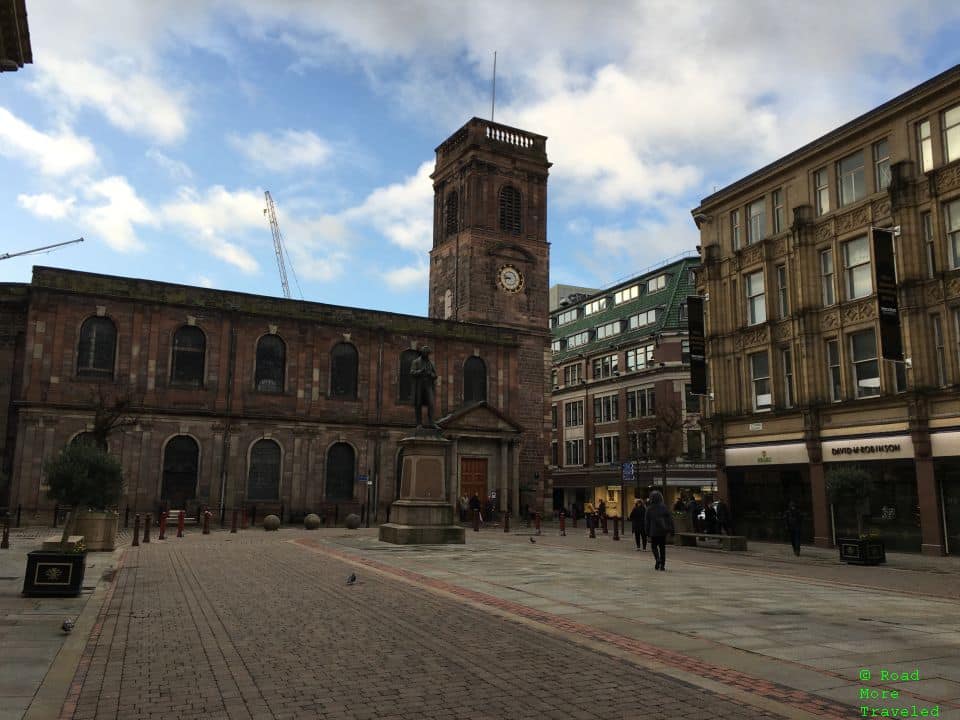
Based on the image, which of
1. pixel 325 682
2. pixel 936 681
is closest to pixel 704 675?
pixel 936 681

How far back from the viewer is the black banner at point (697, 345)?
34.3 m

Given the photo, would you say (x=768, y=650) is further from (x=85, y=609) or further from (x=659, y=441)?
(x=659, y=441)

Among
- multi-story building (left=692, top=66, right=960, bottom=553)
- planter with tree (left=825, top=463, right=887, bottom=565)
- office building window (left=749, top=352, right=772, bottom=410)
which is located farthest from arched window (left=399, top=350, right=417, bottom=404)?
planter with tree (left=825, top=463, right=887, bottom=565)

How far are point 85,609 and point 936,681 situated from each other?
11.1 meters

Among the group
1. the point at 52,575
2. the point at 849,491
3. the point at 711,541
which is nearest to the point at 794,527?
the point at 849,491

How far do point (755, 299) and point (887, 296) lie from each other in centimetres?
754

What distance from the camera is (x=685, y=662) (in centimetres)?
823

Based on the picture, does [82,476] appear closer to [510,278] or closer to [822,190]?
[822,190]

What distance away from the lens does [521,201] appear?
59781 millimetres

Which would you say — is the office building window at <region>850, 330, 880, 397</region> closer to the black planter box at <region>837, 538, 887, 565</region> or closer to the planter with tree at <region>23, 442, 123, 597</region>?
the black planter box at <region>837, 538, 887, 565</region>

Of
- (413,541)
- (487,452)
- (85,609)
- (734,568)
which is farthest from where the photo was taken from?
(487,452)

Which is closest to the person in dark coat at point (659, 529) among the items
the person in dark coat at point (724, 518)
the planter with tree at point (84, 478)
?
the person in dark coat at point (724, 518)

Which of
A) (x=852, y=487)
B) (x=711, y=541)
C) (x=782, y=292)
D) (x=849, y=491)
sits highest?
(x=782, y=292)

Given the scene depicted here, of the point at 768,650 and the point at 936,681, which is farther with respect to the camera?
the point at 768,650
